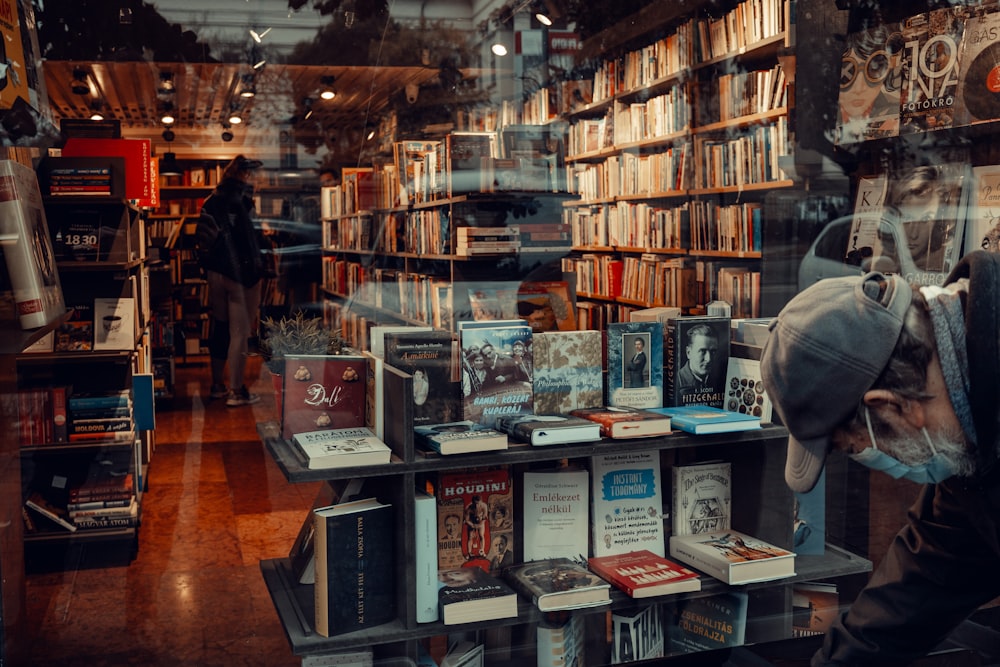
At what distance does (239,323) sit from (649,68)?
6.96ft

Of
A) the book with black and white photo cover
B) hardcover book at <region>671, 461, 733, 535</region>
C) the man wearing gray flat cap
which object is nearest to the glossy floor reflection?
the book with black and white photo cover

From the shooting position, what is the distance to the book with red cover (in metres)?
2.48

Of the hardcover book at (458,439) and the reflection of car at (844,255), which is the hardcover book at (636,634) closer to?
the hardcover book at (458,439)

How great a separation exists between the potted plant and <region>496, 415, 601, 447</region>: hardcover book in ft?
1.87

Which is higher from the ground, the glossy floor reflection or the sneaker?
the sneaker

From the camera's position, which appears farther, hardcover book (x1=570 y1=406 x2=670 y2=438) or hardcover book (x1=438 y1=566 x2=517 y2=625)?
hardcover book (x1=570 y1=406 x2=670 y2=438)

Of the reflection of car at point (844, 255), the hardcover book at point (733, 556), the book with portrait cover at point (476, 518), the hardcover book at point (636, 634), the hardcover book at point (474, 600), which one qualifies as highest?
the reflection of car at point (844, 255)

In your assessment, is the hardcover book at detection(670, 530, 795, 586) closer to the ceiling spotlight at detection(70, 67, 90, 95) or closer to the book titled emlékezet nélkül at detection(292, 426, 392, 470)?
the book titled emlékezet nélkül at detection(292, 426, 392, 470)

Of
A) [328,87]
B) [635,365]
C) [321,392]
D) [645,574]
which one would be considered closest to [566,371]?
[635,365]

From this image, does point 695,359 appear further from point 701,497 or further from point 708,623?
point 708,623

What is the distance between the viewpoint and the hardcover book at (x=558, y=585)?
242 cm

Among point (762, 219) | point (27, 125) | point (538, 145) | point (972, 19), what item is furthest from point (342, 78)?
point (972, 19)

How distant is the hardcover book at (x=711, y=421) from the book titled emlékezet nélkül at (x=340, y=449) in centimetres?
83

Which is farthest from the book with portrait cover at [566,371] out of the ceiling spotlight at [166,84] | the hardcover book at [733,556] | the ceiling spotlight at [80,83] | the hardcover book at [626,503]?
the ceiling spotlight at [80,83]
